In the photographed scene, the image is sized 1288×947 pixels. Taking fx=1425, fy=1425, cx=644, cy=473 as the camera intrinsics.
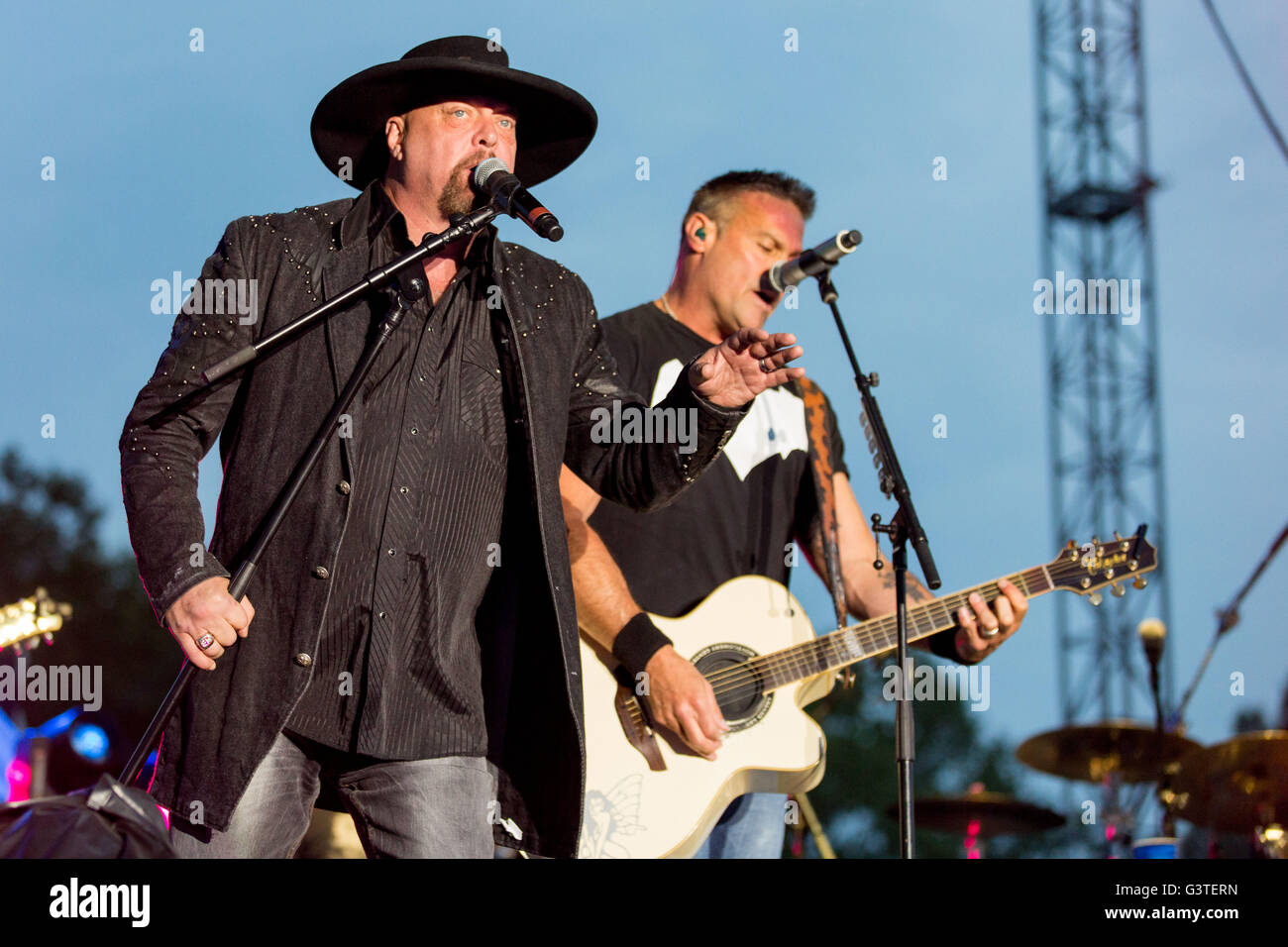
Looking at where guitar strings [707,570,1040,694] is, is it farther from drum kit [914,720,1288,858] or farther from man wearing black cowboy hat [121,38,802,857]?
drum kit [914,720,1288,858]

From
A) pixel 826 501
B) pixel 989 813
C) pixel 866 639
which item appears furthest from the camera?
pixel 989 813

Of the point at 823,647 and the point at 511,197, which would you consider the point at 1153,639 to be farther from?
the point at 511,197

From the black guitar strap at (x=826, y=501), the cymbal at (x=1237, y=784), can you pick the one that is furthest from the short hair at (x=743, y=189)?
the cymbal at (x=1237, y=784)

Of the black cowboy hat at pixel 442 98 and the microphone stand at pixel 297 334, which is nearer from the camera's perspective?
the microphone stand at pixel 297 334

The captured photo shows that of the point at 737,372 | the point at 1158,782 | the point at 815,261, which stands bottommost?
the point at 1158,782

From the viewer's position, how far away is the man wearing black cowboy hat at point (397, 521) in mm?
3094

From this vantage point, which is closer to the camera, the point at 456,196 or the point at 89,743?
the point at 456,196

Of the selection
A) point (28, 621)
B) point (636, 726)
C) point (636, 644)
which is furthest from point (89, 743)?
point (636, 644)

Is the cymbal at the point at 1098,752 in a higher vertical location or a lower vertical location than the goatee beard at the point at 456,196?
lower

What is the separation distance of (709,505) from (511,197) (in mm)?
1879

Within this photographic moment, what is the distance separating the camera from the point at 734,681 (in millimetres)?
4832

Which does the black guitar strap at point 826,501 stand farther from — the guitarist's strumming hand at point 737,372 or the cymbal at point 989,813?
the cymbal at point 989,813
